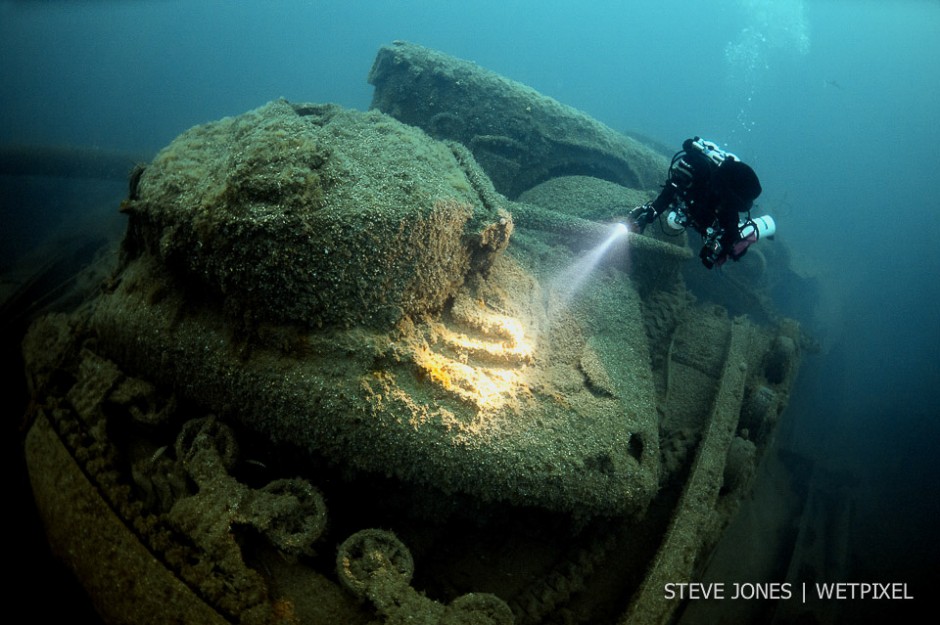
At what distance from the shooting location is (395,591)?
180 cm

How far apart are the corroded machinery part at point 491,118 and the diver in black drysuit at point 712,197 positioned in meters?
2.13

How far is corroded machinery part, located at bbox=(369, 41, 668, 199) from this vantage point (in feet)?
19.7

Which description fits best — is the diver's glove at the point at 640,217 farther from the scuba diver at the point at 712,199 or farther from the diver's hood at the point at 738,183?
the diver's hood at the point at 738,183

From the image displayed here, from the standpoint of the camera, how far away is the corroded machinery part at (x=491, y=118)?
19.7ft

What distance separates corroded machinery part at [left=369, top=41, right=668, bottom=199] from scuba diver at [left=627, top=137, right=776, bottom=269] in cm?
211

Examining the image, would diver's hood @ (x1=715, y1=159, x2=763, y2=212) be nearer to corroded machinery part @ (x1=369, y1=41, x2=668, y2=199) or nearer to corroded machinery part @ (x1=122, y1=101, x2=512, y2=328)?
corroded machinery part @ (x1=122, y1=101, x2=512, y2=328)

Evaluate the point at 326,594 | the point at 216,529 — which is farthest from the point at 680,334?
the point at 216,529

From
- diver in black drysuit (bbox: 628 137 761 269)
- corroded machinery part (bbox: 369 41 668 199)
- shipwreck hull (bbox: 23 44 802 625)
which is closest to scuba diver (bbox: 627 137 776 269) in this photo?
diver in black drysuit (bbox: 628 137 761 269)

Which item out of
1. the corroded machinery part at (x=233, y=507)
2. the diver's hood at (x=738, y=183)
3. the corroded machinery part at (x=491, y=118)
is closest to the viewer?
the corroded machinery part at (x=233, y=507)

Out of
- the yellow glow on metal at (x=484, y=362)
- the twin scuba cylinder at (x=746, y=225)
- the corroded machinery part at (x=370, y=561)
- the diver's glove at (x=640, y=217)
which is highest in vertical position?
the twin scuba cylinder at (x=746, y=225)

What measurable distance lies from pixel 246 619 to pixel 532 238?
3.22 meters

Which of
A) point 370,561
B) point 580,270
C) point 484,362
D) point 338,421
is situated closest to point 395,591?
point 370,561

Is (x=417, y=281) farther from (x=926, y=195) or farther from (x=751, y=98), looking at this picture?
(x=751, y=98)

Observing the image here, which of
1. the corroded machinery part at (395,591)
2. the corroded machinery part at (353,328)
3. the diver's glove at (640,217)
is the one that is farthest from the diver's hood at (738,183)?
the corroded machinery part at (395,591)
